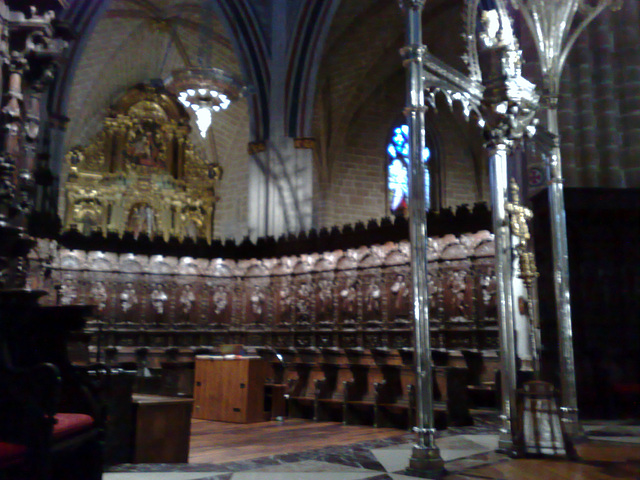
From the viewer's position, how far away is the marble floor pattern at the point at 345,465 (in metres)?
4.07

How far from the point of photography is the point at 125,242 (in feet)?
40.5

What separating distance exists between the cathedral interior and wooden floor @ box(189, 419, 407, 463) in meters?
0.24

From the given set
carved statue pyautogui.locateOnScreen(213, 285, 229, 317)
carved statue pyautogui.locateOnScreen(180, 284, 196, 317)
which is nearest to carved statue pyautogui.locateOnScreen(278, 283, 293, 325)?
carved statue pyautogui.locateOnScreen(213, 285, 229, 317)

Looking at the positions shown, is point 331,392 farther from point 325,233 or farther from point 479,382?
point 325,233

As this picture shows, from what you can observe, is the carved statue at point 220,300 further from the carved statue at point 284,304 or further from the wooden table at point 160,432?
the wooden table at point 160,432

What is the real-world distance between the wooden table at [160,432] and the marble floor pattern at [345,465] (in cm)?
11

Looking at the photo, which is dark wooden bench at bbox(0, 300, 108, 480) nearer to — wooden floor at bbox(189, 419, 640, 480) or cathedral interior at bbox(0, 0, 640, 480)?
cathedral interior at bbox(0, 0, 640, 480)

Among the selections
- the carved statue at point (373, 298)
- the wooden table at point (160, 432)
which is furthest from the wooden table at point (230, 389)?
the carved statue at point (373, 298)

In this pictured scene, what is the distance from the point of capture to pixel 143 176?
19.5 meters

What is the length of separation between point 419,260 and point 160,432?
2326 mm

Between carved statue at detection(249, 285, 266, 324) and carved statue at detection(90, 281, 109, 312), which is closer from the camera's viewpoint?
carved statue at detection(90, 281, 109, 312)

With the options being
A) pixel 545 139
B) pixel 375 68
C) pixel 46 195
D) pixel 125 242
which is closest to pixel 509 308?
pixel 545 139

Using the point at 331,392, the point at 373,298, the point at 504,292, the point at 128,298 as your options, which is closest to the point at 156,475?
the point at 504,292

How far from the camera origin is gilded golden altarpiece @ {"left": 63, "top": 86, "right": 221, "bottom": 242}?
61.0 feet
